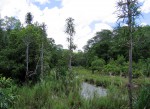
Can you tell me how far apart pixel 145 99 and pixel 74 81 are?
15.5 feet

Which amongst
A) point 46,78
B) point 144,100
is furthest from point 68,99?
point 46,78

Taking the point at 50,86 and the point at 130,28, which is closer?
the point at 130,28

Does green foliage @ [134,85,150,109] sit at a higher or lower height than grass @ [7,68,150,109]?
higher

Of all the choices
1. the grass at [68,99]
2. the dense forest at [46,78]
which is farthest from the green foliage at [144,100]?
the grass at [68,99]

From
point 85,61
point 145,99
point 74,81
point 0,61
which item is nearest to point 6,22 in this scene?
point 85,61

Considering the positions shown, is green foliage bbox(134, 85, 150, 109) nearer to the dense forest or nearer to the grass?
the dense forest

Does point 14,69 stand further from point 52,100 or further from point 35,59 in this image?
point 52,100

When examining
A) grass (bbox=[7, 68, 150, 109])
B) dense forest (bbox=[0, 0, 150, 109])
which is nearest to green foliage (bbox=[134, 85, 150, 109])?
dense forest (bbox=[0, 0, 150, 109])

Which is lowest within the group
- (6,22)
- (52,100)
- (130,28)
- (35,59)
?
(52,100)

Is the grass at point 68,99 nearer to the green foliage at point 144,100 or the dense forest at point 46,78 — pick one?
the dense forest at point 46,78

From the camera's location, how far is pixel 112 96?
8.20 metres

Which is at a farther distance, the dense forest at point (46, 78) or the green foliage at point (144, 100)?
Answer: the dense forest at point (46, 78)

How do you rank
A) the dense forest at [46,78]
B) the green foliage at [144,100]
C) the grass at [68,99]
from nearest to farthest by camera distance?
1. the green foliage at [144,100]
2. the dense forest at [46,78]
3. the grass at [68,99]

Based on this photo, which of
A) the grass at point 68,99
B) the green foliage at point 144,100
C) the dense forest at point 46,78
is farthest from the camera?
the grass at point 68,99
